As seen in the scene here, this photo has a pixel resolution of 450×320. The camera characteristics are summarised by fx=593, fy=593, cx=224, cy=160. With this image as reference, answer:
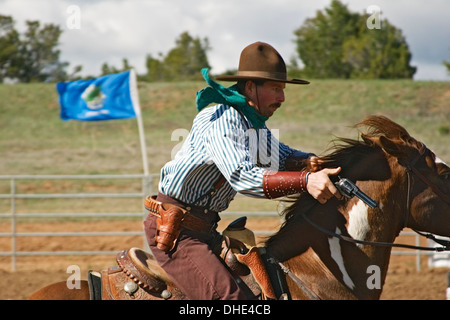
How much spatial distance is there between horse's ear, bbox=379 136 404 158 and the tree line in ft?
118

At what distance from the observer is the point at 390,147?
10.7 feet

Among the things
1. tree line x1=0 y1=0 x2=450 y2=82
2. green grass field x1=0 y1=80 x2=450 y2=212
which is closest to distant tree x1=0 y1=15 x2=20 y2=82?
tree line x1=0 y1=0 x2=450 y2=82

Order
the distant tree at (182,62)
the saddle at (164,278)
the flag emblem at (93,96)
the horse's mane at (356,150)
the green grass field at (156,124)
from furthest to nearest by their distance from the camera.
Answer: the distant tree at (182,62), the green grass field at (156,124), the flag emblem at (93,96), the horse's mane at (356,150), the saddle at (164,278)

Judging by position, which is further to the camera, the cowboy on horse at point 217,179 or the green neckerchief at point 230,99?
the green neckerchief at point 230,99

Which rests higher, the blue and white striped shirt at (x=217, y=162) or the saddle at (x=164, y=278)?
the blue and white striped shirt at (x=217, y=162)

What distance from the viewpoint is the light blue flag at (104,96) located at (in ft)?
36.7

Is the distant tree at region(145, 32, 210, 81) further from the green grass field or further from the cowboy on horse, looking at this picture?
the cowboy on horse

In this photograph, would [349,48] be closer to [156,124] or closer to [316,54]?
[316,54]

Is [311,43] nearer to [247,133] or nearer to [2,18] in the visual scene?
[2,18]

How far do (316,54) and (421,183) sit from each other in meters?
40.7

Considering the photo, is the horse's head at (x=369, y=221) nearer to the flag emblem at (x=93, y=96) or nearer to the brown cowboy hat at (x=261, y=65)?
the brown cowboy hat at (x=261, y=65)

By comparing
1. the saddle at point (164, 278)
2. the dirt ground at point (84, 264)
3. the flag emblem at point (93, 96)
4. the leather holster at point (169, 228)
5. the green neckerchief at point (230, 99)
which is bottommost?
the dirt ground at point (84, 264)

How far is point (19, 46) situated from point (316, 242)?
1522 inches

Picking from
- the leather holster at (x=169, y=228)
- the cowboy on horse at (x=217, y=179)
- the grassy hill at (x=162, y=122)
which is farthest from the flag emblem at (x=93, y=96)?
the grassy hill at (x=162, y=122)
